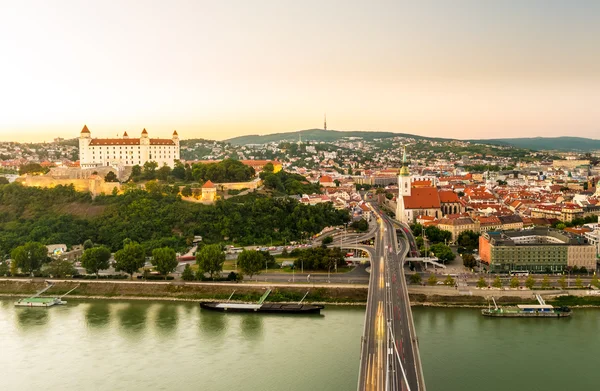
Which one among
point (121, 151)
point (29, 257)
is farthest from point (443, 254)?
point (121, 151)

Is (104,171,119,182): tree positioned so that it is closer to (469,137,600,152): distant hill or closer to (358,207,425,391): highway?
(358,207,425,391): highway

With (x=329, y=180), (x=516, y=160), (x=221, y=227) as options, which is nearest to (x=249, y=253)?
(x=221, y=227)

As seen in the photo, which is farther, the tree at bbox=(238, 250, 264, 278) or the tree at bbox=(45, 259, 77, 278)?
the tree at bbox=(45, 259, 77, 278)

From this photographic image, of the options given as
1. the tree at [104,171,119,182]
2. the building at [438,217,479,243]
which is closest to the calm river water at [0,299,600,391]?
the building at [438,217,479,243]

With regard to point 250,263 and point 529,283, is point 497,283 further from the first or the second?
point 250,263

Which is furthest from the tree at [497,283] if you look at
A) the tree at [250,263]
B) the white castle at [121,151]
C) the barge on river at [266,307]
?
the white castle at [121,151]

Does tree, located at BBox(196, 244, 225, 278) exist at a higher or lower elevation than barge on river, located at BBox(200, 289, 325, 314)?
higher
